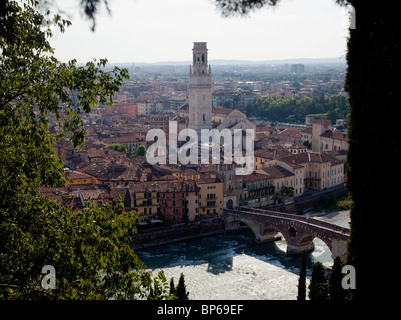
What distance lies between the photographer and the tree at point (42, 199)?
3029 mm

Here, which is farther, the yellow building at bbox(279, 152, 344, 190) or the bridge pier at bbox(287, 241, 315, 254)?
the yellow building at bbox(279, 152, 344, 190)

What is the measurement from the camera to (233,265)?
13352mm

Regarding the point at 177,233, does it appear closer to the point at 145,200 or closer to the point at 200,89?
the point at 145,200

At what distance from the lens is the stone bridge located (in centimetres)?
1370

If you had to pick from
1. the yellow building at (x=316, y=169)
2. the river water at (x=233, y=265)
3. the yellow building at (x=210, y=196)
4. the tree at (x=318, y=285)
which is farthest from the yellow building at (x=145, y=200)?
the tree at (x=318, y=285)

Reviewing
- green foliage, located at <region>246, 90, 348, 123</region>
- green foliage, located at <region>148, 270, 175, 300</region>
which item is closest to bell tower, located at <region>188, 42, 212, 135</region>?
green foliage, located at <region>246, 90, 348, 123</region>

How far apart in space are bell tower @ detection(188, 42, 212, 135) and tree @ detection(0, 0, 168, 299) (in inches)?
968

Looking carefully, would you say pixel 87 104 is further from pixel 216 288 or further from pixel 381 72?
pixel 216 288

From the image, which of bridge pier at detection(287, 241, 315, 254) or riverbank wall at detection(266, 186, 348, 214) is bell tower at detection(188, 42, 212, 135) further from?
bridge pier at detection(287, 241, 315, 254)

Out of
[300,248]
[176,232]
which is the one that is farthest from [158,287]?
[176,232]

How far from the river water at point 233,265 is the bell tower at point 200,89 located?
40.0 feet

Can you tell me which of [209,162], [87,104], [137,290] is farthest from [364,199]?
[209,162]

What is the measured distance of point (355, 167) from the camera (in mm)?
3518

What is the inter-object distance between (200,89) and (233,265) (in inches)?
630
